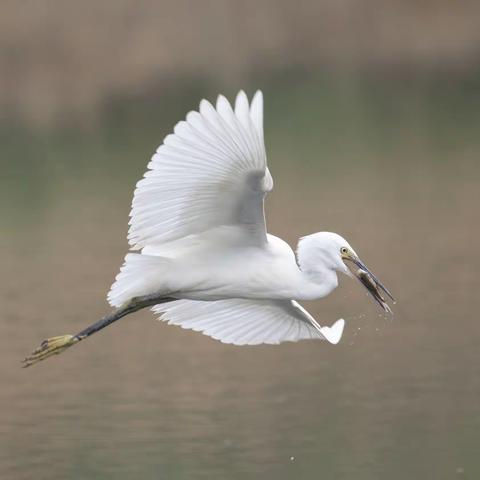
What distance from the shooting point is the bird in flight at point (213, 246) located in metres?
6.69

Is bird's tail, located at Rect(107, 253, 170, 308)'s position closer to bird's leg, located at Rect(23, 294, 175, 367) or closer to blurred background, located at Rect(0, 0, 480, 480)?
bird's leg, located at Rect(23, 294, 175, 367)

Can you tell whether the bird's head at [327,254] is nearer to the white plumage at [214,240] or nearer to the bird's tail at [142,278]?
the white plumage at [214,240]

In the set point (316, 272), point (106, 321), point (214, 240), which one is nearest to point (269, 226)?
point (106, 321)

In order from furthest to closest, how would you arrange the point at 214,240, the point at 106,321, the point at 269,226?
the point at 269,226
the point at 106,321
the point at 214,240

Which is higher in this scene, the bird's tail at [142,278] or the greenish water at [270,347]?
the bird's tail at [142,278]

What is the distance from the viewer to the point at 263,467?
25.1 ft

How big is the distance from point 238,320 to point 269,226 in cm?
597

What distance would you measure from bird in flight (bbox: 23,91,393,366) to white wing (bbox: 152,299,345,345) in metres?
0.08

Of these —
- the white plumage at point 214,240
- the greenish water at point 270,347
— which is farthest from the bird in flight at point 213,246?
the greenish water at point 270,347

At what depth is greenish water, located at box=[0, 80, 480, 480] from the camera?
313 inches

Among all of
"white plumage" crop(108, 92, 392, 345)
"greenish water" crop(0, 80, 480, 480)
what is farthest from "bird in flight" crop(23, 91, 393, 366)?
"greenish water" crop(0, 80, 480, 480)

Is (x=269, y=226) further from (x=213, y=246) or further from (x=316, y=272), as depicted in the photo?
(x=316, y=272)

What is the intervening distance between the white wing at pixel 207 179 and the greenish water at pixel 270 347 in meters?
1.21

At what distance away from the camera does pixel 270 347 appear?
1036cm
